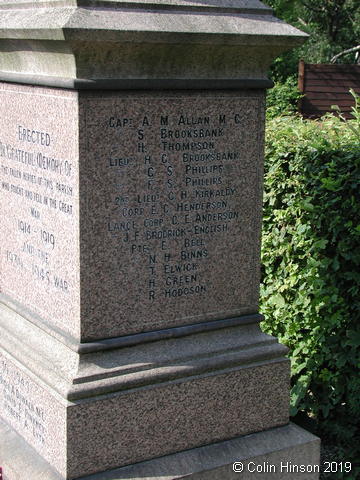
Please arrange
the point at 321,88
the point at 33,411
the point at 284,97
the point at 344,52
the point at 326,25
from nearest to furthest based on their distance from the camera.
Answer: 1. the point at 33,411
2. the point at 284,97
3. the point at 321,88
4. the point at 344,52
5. the point at 326,25

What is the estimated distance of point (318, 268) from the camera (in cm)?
458

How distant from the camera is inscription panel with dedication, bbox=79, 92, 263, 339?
3357mm

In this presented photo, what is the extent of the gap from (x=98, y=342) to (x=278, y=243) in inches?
70.5

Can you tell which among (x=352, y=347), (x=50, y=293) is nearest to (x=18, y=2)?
(x=50, y=293)

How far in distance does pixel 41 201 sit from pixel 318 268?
175 cm

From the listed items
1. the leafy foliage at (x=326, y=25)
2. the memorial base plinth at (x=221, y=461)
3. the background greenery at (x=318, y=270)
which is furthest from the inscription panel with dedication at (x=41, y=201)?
the leafy foliage at (x=326, y=25)

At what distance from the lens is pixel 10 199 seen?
395cm

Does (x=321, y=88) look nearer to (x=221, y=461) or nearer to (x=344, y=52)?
(x=344, y=52)

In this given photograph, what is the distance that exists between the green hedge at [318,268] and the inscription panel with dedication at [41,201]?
161 centimetres

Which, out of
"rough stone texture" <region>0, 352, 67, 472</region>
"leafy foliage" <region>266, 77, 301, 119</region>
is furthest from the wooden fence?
"rough stone texture" <region>0, 352, 67, 472</region>

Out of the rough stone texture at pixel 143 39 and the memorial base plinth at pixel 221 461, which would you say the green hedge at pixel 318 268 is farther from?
the rough stone texture at pixel 143 39

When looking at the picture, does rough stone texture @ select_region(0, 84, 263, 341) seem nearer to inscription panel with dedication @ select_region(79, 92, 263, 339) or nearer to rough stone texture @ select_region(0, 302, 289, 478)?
inscription panel with dedication @ select_region(79, 92, 263, 339)

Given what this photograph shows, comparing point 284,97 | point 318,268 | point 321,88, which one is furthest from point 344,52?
point 318,268

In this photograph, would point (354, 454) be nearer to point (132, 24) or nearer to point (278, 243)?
point (278, 243)
